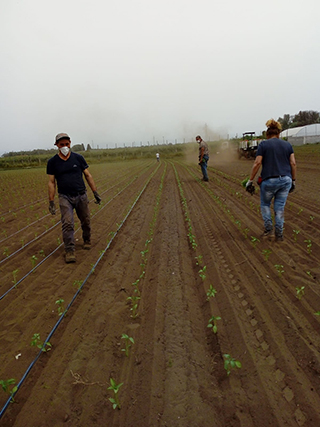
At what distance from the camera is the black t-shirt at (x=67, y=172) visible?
482 cm

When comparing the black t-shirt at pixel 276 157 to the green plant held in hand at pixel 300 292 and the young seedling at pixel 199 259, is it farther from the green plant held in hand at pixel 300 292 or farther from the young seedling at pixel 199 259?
the green plant held in hand at pixel 300 292

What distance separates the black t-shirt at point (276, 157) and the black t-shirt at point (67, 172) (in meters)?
2.95

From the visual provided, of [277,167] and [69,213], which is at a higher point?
[277,167]

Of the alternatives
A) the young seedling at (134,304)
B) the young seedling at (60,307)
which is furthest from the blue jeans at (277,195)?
the young seedling at (60,307)

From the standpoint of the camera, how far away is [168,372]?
7.71ft

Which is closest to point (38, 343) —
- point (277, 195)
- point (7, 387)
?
point (7, 387)

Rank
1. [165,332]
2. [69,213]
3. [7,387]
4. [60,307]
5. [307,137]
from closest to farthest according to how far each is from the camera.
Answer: [7,387], [165,332], [60,307], [69,213], [307,137]

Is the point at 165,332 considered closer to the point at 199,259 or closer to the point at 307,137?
the point at 199,259

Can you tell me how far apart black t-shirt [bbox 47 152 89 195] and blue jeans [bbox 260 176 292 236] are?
2976 millimetres

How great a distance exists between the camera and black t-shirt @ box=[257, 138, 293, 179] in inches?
184

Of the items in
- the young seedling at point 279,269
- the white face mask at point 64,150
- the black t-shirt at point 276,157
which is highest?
the white face mask at point 64,150

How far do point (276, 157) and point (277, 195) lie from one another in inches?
23.7

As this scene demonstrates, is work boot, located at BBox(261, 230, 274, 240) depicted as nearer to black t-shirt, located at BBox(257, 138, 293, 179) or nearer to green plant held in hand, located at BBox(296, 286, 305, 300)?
black t-shirt, located at BBox(257, 138, 293, 179)

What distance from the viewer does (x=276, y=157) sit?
4.69 metres
